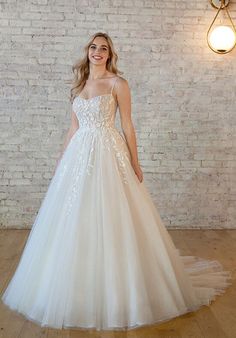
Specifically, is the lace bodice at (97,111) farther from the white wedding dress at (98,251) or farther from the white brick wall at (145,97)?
the white brick wall at (145,97)

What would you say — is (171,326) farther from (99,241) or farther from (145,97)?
(145,97)

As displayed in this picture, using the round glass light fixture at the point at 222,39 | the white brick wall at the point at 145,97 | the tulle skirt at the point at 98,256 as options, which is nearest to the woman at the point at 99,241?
the tulle skirt at the point at 98,256

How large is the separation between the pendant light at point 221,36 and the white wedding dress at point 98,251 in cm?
216

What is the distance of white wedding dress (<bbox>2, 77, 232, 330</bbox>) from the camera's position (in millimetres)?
2479

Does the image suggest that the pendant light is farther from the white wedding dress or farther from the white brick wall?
the white wedding dress

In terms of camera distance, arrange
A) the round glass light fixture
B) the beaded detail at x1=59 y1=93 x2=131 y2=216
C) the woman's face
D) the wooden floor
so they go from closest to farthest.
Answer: the wooden floor
the beaded detail at x1=59 y1=93 x2=131 y2=216
the woman's face
the round glass light fixture

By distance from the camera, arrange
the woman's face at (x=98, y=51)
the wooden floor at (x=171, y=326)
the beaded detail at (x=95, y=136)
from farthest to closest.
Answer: the woman's face at (x=98, y=51)
the beaded detail at (x=95, y=136)
the wooden floor at (x=171, y=326)

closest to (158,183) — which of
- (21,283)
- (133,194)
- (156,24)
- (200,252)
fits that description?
(200,252)

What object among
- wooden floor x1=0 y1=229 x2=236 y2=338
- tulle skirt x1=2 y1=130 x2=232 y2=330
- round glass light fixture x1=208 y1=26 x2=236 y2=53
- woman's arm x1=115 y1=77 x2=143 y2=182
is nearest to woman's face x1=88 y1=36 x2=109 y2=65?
woman's arm x1=115 y1=77 x2=143 y2=182

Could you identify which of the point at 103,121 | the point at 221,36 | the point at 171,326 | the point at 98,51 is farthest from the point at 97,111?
the point at 221,36

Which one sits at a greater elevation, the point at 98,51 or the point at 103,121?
the point at 98,51

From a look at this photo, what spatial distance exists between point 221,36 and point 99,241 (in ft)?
9.41

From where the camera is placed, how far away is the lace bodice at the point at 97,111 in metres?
2.82

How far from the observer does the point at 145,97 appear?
4.66 metres
